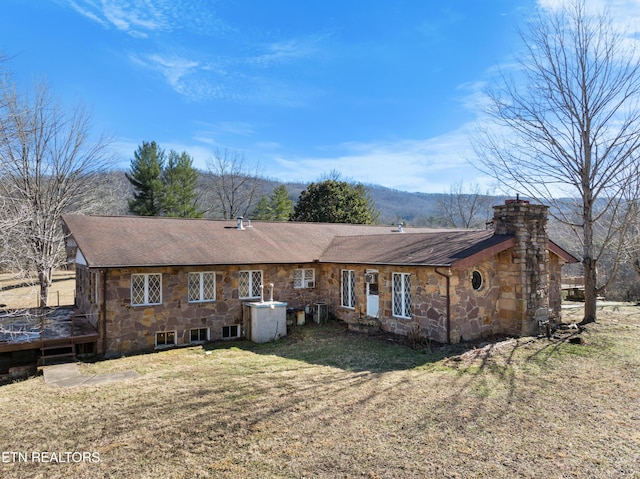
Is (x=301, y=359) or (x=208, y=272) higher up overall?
(x=208, y=272)

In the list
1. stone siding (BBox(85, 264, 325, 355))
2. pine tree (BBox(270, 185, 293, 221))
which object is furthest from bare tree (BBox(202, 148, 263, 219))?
stone siding (BBox(85, 264, 325, 355))

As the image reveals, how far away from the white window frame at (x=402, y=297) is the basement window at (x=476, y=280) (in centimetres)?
Result: 186

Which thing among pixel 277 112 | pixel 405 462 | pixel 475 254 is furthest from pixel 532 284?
pixel 277 112

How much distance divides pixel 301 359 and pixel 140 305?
17.2 ft

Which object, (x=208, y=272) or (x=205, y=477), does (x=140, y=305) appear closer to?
(x=208, y=272)

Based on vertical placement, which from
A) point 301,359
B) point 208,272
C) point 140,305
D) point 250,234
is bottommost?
point 301,359

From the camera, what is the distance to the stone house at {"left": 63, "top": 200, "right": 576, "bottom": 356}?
11328mm

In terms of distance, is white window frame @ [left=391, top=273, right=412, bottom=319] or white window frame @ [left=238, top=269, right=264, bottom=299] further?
white window frame @ [left=238, top=269, right=264, bottom=299]

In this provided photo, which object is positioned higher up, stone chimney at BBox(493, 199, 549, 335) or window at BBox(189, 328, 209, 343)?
stone chimney at BBox(493, 199, 549, 335)

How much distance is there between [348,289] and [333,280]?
0.78 m

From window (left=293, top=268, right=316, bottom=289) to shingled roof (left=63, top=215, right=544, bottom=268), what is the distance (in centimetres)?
64

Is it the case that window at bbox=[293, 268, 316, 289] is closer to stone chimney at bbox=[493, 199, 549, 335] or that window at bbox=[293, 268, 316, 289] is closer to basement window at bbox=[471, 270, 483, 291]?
basement window at bbox=[471, 270, 483, 291]

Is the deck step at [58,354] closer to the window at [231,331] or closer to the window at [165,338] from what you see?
the window at [165,338]

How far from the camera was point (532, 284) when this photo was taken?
11.8m
